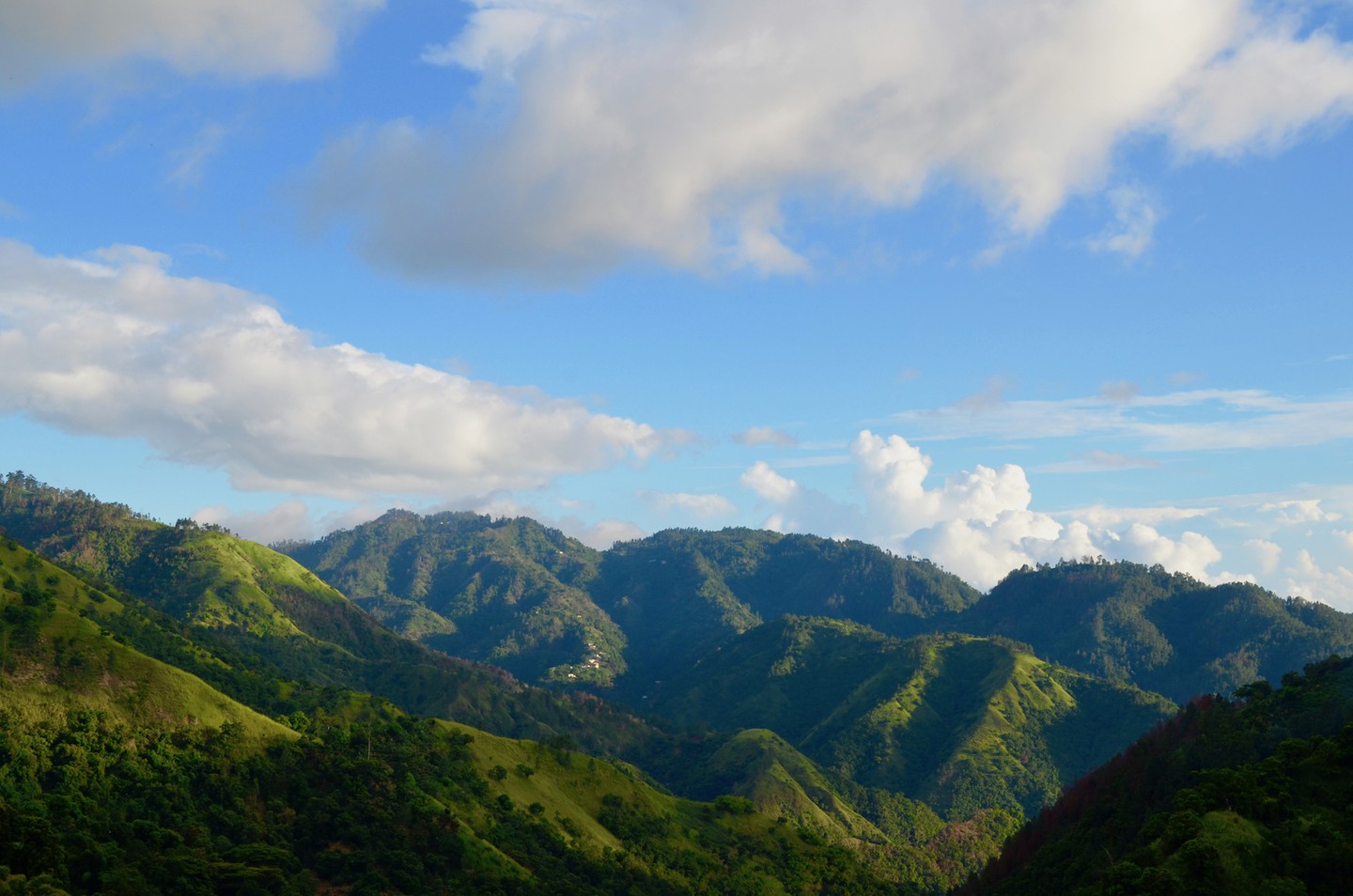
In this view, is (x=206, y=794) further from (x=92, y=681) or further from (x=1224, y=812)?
(x=1224, y=812)

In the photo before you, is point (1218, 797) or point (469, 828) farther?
point (469, 828)

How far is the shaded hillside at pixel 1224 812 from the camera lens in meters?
109

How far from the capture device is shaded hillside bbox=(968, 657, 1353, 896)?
4279 inches

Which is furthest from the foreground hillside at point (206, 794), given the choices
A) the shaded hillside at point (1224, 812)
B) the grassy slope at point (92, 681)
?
the shaded hillside at point (1224, 812)

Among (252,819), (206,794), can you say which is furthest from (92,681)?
(252,819)

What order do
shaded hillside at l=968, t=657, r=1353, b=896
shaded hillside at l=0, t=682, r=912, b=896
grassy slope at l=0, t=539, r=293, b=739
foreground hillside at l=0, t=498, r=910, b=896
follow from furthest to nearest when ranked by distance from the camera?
grassy slope at l=0, t=539, r=293, b=739 → foreground hillside at l=0, t=498, r=910, b=896 → shaded hillside at l=0, t=682, r=912, b=896 → shaded hillside at l=968, t=657, r=1353, b=896

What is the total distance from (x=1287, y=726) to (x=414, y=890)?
14186cm

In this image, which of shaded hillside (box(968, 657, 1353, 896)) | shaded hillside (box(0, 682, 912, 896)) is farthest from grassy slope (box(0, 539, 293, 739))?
shaded hillside (box(968, 657, 1353, 896))

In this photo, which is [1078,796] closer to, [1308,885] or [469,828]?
[1308,885]

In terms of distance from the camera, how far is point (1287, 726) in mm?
165625

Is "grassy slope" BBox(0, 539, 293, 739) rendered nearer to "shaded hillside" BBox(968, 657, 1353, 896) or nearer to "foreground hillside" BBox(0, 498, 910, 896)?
"foreground hillside" BBox(0, 498, 910, 896)

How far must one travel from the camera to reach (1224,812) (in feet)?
406

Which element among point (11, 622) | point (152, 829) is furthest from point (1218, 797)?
point (11, 622)

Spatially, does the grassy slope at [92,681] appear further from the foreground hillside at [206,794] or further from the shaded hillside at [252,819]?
the shaded hillside at [252,819]
